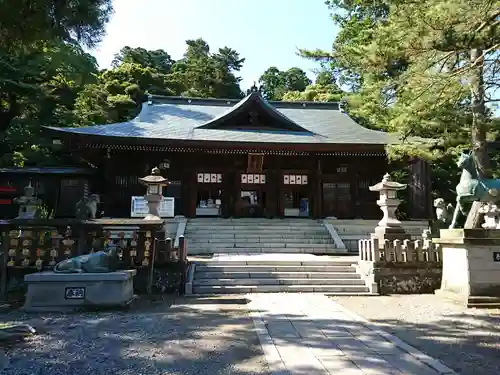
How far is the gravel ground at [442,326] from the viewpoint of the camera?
3924 mm

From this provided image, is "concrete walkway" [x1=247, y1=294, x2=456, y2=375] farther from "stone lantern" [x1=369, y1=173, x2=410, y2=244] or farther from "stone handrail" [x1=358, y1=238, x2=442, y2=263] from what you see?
"stone lantern" [x1=369, y1=173, x2=410, y2=244]

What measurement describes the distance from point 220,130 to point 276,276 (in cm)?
999

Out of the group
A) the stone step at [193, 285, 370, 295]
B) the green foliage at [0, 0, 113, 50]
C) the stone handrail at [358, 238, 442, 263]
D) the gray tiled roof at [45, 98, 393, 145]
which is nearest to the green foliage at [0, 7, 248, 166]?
the green foliage at [0, 0, 113, 50]

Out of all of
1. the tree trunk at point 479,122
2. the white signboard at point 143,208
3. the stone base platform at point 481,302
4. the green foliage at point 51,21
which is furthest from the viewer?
the white signboard at point 143,208

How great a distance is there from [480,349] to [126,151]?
14676mm

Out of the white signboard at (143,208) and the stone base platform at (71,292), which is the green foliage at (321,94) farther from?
the stone base platform at (71,292)

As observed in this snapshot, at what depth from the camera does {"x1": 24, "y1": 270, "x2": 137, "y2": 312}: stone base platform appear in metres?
6.11

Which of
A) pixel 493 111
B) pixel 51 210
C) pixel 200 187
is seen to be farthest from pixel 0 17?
pixel 51 210

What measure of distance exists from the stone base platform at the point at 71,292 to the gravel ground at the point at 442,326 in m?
4.18

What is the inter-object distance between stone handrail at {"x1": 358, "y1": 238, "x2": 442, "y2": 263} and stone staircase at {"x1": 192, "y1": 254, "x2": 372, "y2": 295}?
29.9 inches

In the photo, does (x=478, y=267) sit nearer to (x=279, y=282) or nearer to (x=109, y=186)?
(x=279, y=282)

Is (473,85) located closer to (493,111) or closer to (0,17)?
(493,111)

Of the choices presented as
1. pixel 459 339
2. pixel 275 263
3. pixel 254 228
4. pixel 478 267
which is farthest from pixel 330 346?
pixel 254 228

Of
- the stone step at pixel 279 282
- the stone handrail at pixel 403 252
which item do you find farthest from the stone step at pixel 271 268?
the stone handrail at pixel 403 252
